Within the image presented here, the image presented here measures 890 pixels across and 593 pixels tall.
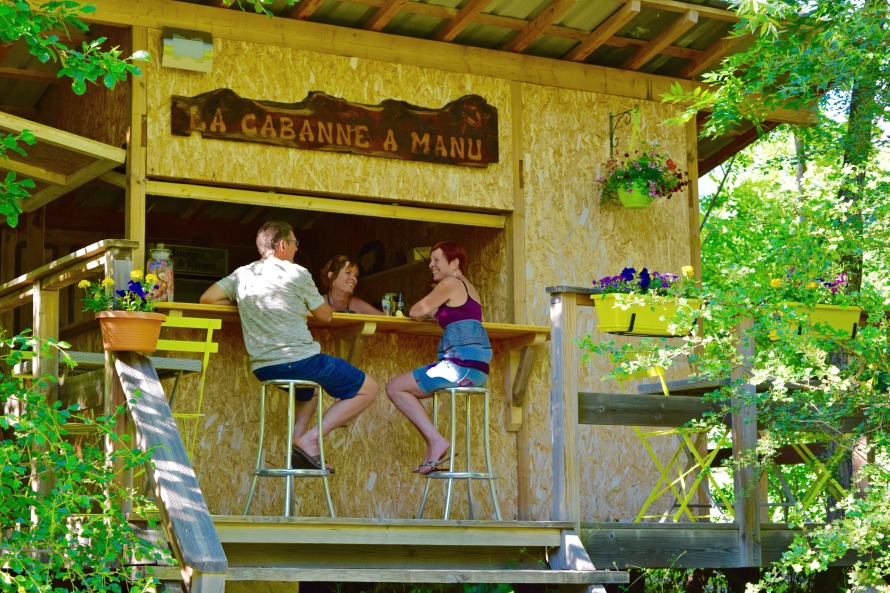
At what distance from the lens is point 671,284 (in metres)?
6.30

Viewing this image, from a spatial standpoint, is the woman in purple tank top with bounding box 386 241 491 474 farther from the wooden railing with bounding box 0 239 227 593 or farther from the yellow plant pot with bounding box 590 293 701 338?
the wooden railing with bounding box 0 239 227 593

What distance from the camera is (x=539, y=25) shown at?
7844 millimetres

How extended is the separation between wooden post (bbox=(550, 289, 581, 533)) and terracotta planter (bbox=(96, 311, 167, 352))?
2172 millimetres

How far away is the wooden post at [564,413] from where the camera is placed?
6.25 metres

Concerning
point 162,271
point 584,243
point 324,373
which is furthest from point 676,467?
point 162,271

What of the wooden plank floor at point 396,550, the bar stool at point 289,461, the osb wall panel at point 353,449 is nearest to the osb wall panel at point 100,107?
the osb wall panel at point 353,449

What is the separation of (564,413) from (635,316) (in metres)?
0.63

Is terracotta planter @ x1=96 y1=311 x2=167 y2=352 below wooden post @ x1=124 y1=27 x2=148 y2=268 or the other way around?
below

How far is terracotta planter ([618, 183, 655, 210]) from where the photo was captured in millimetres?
8078

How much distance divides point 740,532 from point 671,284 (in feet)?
4.71

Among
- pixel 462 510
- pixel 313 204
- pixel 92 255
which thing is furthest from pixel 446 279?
pixel 92 255

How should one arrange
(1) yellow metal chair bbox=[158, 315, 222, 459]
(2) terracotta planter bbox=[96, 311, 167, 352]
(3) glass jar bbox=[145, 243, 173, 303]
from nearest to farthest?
1. (2) terracotta planter bbox=[96, 311, 167, 352]
2. (1) yellow metal chair bbox=[158, 315, 222, 459]
3. (3) glass jar bbox=[145, 243, 173, 303]

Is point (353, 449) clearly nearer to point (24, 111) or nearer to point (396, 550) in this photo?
point (396, 550)

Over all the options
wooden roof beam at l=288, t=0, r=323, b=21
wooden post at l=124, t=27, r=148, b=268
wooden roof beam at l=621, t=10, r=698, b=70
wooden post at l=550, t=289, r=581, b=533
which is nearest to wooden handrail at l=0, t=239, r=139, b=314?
wooden post at l=124, t=27, r=148, b=268
